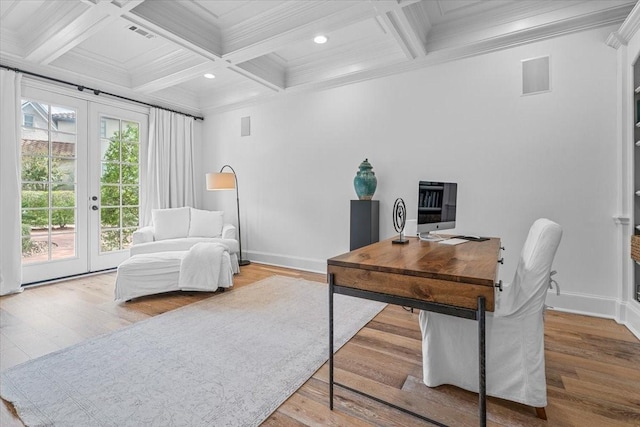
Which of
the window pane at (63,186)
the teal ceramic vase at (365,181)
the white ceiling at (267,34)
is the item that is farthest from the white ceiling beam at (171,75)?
the teal ceramic vase at (365,181)

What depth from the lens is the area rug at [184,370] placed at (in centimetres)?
146

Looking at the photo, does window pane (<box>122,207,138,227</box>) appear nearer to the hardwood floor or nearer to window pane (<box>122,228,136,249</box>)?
window pane (<box>122,228,136,249</box>)

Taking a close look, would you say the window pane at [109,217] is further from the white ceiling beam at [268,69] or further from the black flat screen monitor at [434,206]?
the black flat screen monitor at [434,206]

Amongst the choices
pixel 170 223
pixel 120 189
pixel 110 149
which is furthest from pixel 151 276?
pixel 110 149

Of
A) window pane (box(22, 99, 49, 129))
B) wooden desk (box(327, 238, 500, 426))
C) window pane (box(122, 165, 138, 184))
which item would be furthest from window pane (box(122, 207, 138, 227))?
wooden desk (box(327, 238, 500, 426))

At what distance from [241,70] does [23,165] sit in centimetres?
278

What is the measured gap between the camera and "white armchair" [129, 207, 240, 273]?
3.88 metres

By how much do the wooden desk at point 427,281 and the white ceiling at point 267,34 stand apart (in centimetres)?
210

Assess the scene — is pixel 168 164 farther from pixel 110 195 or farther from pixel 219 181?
pixel 219 181

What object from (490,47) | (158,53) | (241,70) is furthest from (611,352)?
(158,53)

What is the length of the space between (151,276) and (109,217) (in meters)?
1.89

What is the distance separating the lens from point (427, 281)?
1.23 m

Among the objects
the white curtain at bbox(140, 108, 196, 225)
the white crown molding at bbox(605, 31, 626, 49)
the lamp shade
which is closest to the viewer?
the white crown molding at bbox(605, 31, 626, 49)

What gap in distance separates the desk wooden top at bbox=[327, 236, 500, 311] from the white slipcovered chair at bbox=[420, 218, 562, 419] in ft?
0.61
